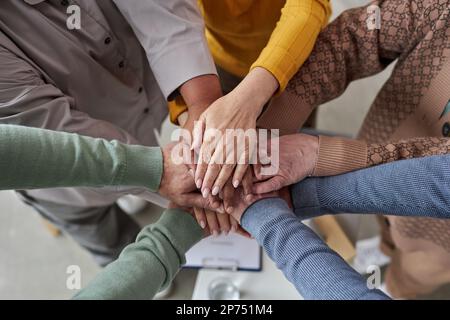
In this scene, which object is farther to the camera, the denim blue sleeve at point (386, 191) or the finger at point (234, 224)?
the finger at point (234, 224)

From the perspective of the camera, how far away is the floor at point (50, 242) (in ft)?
4.77

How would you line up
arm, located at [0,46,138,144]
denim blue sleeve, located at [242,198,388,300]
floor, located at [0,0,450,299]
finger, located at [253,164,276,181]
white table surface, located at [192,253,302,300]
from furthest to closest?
floor, located at [0,0,450,299] → white table surface, located at [192,253,302,300] → finger, located at [253,164,276,181] → arm, located at [0,46,138,144] → denim blue sleeve, located at [242,198,388,300]

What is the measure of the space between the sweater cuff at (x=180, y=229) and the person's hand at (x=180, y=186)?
27mm

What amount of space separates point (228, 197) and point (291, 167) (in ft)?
0.46

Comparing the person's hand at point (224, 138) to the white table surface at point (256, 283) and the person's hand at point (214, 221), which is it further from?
the white table surface at point (256, 283)

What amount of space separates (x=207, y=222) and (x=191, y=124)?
0.67ft

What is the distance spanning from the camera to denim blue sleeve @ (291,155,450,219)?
67cm

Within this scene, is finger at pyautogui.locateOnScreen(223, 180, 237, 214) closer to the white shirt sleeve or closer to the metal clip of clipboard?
the white shirt sleeve

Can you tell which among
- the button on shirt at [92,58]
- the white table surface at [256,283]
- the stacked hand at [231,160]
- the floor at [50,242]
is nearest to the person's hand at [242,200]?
the stacked hand at [231,160]

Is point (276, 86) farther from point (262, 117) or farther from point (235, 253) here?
point (235, 253)

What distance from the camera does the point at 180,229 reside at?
0.80 meters

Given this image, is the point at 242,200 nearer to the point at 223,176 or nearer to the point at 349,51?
the point at 223,176

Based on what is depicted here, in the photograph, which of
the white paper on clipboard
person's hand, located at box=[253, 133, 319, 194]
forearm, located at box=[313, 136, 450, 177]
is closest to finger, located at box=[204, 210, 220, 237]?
person's hand, located at box=[253, 133, 319, 194]

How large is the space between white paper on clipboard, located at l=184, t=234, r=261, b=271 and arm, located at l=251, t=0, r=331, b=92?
660mm
